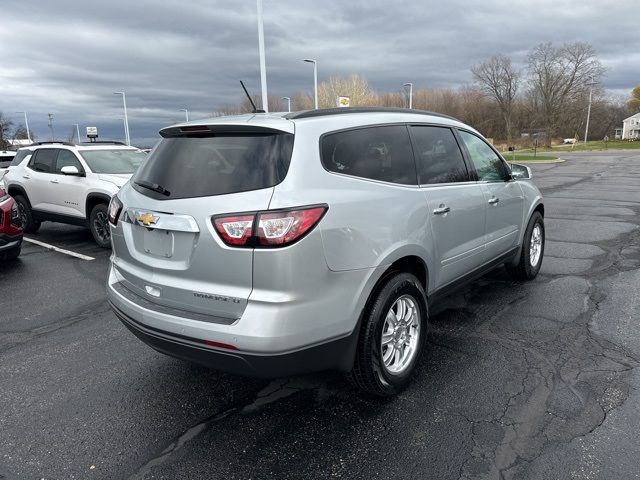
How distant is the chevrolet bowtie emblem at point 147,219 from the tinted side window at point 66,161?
19.9ft

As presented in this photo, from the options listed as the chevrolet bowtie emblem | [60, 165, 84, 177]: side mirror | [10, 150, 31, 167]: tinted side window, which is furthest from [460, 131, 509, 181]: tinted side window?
[10, 150, 31, 167]: tinted side window

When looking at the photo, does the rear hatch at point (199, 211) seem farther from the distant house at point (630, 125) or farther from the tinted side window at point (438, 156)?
the distant house at point (630, 125)

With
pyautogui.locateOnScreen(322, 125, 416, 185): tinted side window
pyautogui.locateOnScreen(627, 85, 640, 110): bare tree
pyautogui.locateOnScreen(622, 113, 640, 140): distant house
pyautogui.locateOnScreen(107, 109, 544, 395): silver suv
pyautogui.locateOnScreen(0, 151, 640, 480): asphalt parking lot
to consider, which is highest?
pyautogui.locateOnScreen(627, 85, 640, 110): bare tree

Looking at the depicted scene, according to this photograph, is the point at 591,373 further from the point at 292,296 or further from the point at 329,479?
the point at 292,296

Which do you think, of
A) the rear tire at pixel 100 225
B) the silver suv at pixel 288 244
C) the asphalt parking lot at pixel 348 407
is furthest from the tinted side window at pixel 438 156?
the rear tire at pixel 100 225

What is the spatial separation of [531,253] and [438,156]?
98.9 inches

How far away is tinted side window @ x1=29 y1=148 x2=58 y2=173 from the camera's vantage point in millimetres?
8805

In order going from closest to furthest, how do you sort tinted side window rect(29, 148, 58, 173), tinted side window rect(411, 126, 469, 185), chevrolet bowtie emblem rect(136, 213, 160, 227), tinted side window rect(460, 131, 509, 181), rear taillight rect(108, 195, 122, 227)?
chevrolet bowtie emblem rect(136, 213, 160, 227)
rear taillight rect(108, 195, 122, 227)
tinted side window rect(411, 126, 469, 185)
tinted side window rect(460, 131, 509, 181)
tinted side window rect(29, 148, 58, 173)

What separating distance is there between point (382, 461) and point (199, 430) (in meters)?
1.10

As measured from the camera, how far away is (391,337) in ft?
10.4

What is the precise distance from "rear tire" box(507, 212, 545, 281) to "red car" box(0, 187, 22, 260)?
6.62m

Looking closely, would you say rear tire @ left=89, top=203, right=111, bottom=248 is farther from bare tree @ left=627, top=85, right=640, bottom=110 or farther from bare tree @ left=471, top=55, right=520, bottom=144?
bare tree @ left=627, top=85, right=640, bottom=110

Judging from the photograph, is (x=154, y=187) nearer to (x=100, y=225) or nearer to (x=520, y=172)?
(x=520, y=172)

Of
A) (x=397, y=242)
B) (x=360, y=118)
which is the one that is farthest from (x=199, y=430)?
(x=360, y=118)
